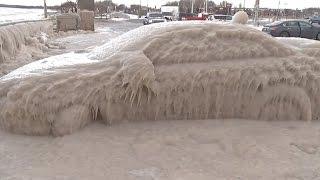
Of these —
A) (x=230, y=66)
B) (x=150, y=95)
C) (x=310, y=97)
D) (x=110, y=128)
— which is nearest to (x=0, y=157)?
(x=110, y=128)

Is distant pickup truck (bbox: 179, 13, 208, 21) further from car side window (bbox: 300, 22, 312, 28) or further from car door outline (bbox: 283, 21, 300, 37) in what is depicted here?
car side window (bbox: 300, 22, 312, 28)

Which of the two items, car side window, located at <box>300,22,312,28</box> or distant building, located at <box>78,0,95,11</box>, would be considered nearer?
car side window, located at <box>300,22,312,28</box>

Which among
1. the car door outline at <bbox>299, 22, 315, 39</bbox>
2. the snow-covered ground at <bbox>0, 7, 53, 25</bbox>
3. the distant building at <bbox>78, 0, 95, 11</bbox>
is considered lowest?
the car door outline at <bbox>299, 22, 315, 39</bbox>

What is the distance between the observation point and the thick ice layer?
4.12 metres

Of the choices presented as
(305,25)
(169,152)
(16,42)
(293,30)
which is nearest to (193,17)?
(305,25)

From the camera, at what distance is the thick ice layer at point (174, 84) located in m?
4.12

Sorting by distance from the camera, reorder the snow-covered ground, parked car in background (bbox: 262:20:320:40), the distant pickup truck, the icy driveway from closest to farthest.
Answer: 1. the icy driveway
2. the snow-covered ground
3. parked car in background (bbox: 262:20:320:40)
4. the distant pickup truck

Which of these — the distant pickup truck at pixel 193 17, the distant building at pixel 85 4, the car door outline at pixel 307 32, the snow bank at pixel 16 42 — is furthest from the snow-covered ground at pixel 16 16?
the car door outline at pixel 307 32

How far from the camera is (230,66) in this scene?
461 cm

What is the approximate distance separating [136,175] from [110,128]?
0.92m

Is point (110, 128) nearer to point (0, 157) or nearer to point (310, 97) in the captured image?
point (0, 157)

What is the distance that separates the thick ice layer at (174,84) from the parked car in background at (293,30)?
54.1 feet

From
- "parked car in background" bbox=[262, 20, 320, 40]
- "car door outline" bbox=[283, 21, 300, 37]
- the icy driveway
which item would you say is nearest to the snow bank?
the icy driveway

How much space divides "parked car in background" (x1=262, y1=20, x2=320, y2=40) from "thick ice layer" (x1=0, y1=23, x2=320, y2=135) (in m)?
16.5
